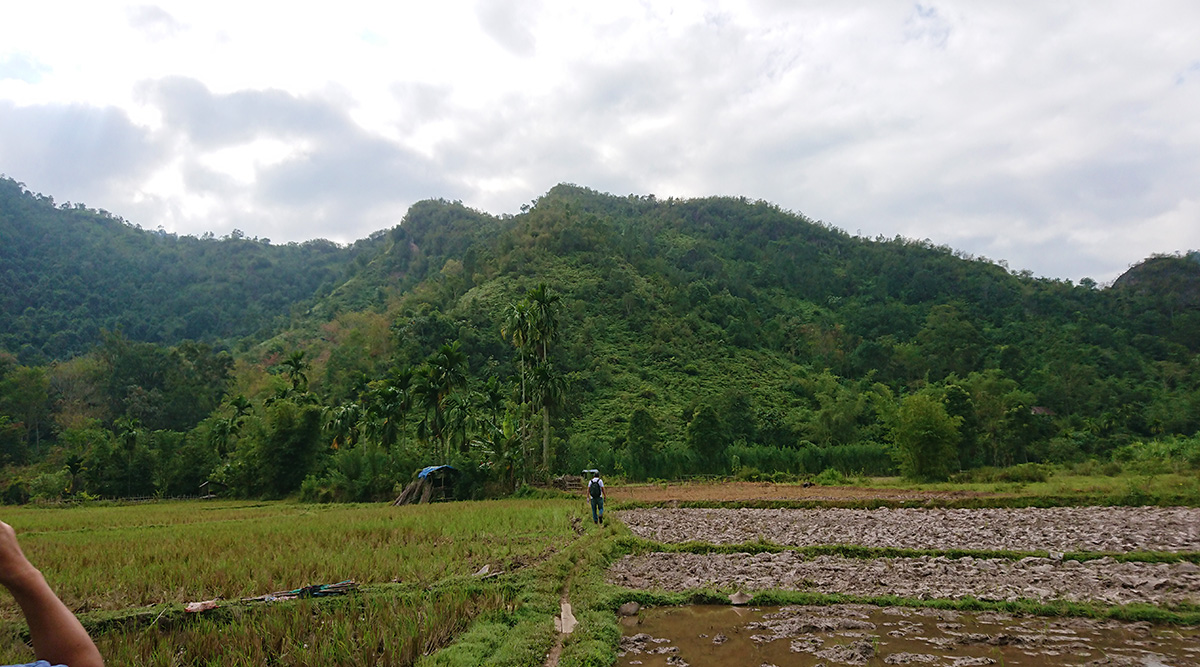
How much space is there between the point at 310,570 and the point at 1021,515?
63.7ft

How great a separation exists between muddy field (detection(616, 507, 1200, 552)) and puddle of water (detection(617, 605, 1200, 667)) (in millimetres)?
5231

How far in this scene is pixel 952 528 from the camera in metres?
16.2

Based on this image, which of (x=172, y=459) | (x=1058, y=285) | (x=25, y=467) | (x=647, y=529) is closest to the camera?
(x=647, y=529)

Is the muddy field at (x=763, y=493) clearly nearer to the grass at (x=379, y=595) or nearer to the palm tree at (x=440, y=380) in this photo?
the grass at (x=379, y=595)

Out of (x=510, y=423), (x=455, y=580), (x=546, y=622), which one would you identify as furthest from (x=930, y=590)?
(x=510, y=423)

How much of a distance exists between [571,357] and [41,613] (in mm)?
58633

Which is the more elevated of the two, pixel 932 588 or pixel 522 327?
pixel 522 327

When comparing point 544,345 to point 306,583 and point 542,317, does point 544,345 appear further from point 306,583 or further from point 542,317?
point 306,583

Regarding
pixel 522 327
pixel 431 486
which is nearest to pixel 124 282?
pixel 522 327

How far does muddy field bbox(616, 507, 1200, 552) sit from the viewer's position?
44.1ft

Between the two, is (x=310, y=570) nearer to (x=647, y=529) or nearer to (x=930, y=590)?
(x=647, y=529)

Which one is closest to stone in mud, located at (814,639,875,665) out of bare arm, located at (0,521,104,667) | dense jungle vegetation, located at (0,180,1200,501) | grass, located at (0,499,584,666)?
grass, located at (0,499,584,666)

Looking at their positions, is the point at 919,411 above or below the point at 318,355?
below

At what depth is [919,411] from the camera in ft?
114
